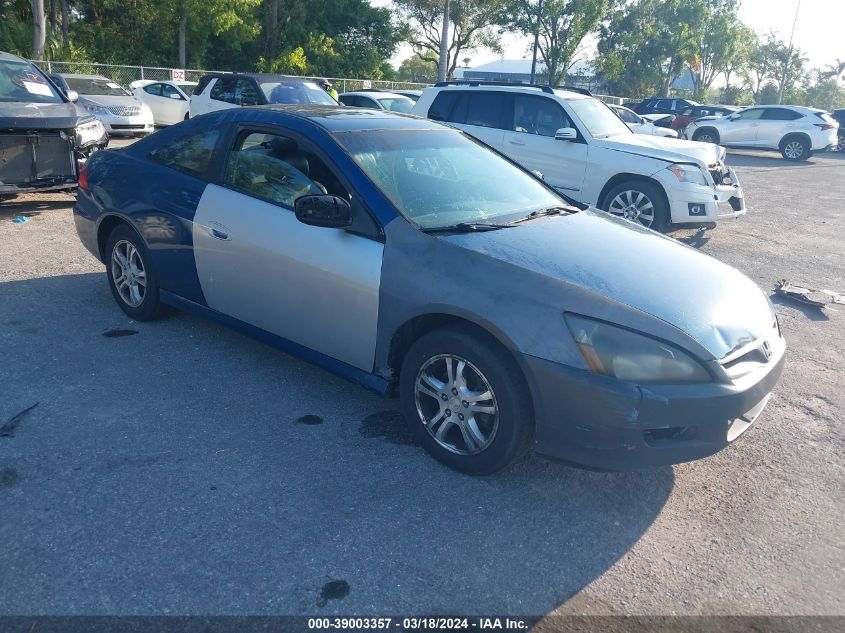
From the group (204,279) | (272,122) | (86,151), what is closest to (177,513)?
(204,279)

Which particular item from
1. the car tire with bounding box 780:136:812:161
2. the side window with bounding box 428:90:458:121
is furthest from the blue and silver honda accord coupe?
the car tire with bounding box 780:136:812:161

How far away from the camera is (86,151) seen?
8.87m

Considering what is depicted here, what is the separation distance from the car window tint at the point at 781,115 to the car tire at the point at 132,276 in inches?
893

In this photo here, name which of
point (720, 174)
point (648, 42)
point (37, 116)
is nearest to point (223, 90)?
point (37, 116)

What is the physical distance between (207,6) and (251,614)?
99.5 feet

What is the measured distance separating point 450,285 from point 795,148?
75.8ft

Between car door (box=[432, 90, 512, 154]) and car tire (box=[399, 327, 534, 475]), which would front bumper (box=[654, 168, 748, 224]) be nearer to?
car door (box=[432, 90, 512, 154])

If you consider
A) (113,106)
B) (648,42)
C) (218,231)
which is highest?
(648,42)

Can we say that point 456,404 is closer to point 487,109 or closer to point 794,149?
point 487,109

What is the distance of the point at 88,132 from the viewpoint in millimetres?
8938

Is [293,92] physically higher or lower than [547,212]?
higher

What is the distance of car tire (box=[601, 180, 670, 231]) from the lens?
874cm

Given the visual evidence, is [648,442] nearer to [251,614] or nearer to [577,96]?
[251,614]

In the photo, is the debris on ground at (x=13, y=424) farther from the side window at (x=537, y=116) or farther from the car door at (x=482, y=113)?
the side window at (x=537, y=116)
